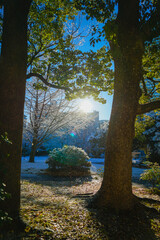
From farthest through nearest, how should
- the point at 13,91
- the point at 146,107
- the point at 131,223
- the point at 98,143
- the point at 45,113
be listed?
the point at 98,143, the point at 45,113, the point at 146,107, the point at 131,223, the point at 13,91

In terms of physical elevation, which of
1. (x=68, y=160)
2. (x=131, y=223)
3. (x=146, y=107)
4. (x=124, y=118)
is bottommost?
(x=131, y=223)

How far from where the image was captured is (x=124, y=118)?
336 centimetres

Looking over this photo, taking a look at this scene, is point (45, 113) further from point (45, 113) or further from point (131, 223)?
point (131, 223)

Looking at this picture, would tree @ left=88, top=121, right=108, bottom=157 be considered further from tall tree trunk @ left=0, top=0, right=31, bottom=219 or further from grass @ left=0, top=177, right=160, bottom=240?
tall tree trunk @ left=0, top=0, right=31, bottom=219

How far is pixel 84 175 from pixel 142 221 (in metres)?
6.29

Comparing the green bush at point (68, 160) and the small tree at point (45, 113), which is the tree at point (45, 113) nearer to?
the small tree at point (45, 113)

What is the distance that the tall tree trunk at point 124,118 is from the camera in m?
3.26

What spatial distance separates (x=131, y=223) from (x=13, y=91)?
3223 millimetres

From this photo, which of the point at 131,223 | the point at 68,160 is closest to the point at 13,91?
the point at 131,223

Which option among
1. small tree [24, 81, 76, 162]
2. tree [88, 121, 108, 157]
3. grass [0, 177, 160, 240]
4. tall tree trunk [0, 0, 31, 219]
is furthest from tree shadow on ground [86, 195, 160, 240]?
tree [88, 121, 108, 157]

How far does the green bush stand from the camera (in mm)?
9148

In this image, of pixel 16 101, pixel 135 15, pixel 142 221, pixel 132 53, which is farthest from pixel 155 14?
pixel 142 221

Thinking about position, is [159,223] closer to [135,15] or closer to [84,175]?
[135,15]

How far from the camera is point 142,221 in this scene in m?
2.94
